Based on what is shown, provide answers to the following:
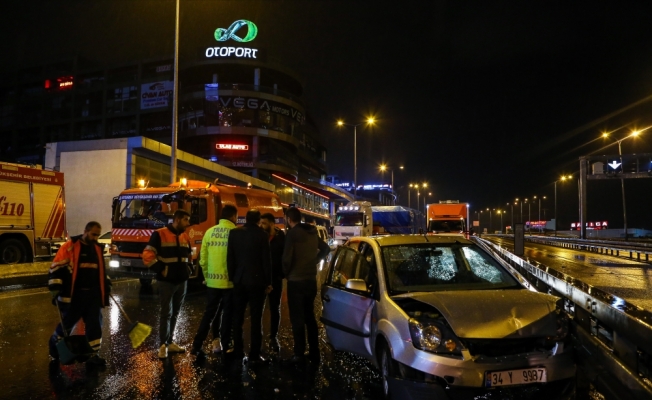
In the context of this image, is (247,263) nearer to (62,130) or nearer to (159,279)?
(159,279)

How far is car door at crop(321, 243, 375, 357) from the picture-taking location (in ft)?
18.0

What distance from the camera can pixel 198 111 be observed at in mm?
58344

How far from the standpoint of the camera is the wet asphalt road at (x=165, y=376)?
17.5 feet

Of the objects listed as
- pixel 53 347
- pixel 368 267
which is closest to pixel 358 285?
pixel 368 267

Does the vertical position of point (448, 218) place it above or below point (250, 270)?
above

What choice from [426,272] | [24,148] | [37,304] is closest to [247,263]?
[426,272]

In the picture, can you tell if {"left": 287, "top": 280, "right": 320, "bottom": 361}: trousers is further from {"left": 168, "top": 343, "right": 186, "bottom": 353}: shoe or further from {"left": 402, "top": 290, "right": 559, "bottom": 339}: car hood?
{"left": 402, "top": 290, "right": 559, "bottom": 339}: car hood

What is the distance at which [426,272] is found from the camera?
5824mm

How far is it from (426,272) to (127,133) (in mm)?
67485

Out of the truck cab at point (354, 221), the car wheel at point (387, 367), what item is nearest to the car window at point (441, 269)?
the car wheel at point (387, 367)

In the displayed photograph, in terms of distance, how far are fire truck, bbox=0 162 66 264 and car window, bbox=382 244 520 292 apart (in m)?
15.7

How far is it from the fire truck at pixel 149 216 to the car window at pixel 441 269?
839 cm

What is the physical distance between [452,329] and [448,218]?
27.7 m

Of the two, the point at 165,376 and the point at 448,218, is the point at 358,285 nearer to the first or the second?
the point at 165,376
